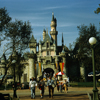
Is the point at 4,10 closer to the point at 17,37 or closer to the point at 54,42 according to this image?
the point at 17,37

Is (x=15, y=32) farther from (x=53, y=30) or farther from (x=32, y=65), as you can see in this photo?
(x=53, y=30)

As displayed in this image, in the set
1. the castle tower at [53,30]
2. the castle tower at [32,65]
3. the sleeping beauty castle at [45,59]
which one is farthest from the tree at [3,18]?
the castle tower at [53,30]

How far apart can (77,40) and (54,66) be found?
2414 cm

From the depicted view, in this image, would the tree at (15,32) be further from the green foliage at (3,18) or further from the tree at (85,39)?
the tree at (85,39)

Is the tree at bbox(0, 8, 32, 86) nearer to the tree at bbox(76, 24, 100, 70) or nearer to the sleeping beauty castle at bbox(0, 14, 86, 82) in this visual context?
the tree at bbox(76, 24, 100, 70)

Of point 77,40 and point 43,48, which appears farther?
point 43,48

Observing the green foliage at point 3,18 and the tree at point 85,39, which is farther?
the tree at point 85,39

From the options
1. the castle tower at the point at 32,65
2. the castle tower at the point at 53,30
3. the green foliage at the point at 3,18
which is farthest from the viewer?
the castle tower at the point at 53,30

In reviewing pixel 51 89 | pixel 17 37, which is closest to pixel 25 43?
pixel 17 37

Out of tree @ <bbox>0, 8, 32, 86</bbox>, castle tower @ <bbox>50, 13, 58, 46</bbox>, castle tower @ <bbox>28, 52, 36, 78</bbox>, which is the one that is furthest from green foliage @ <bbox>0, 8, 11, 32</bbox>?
castle tower @ <bbox>50, 13, 58, 46</bbox>

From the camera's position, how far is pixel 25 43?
21.8 meters

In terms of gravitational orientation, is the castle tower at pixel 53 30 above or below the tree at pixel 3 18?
above

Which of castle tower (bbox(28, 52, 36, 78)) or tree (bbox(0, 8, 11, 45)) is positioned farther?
castle tower (bbox(28, 52, 36, 78))

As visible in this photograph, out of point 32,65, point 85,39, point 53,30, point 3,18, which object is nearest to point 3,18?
point 3,18
